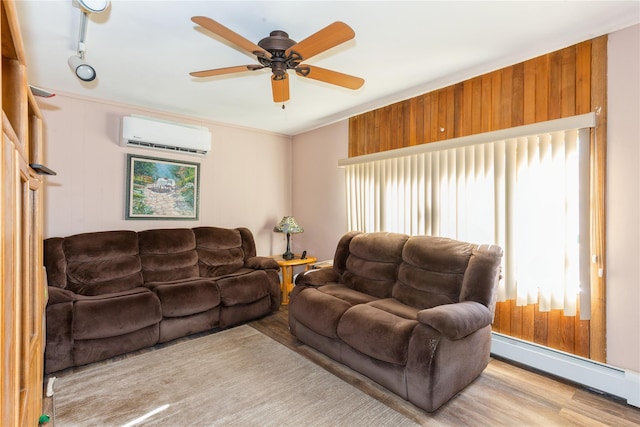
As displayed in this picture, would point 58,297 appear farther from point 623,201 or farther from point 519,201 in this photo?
point 623,201

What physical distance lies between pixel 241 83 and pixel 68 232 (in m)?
2.38

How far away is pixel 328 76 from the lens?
215 cm

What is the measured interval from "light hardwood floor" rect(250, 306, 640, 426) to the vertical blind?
538mm

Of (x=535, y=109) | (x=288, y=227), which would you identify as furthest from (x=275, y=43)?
(x=288, y=227)

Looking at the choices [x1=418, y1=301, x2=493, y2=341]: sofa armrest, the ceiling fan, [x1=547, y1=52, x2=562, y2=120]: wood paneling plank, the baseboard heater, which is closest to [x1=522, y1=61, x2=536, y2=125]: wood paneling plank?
[x1=547, y1=52, x2=562, y2=120]: wood paneling plank

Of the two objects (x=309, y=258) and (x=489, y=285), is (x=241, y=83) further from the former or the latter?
(x=489, y=285)

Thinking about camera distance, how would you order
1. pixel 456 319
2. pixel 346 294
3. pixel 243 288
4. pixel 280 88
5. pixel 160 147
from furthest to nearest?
pixel 160 147
pixel 243 288
pixel 346 294
pixel 280 88
pixel 456 319

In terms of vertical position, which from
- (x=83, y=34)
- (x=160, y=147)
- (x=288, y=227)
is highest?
(x=83, y=34)

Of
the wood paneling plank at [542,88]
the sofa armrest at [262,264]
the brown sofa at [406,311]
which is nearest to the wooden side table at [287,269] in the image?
the sofa armrest at [262,264]

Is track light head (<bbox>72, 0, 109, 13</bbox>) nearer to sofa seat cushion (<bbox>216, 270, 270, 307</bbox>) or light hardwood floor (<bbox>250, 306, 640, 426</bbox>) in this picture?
sofa seat cushion (<bbox>216, 270, 270, 307</bbox>)

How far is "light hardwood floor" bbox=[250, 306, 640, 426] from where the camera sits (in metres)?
1.91

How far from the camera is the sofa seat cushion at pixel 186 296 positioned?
2936 millimetres

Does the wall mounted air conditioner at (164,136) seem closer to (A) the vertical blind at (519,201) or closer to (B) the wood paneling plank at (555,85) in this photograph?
(A) the vertical blind at (519,201)

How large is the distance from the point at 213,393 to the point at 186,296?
1.09 m
